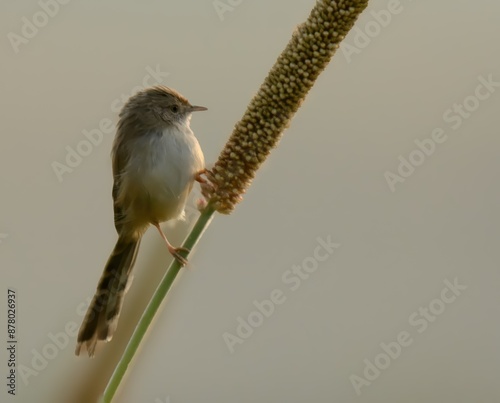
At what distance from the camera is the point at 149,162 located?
3.59 metres

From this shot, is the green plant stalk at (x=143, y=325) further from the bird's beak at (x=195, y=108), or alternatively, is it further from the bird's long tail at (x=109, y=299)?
the bird's beak at (x=195, y=108)

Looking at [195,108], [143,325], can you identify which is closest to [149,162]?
[195,108]

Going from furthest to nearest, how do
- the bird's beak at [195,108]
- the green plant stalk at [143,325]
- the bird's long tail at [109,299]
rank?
the bird's beak at [195,108], the bird's long tail at [109,299], the green plant stalk at [143,325]

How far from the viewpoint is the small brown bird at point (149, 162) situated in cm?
350

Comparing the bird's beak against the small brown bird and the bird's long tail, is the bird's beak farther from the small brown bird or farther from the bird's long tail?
the bird's long tail

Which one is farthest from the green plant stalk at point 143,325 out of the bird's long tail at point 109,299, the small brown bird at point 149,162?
the small brown bird at point 149,162

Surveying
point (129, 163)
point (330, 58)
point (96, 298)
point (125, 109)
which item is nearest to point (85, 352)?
point (96, 298)

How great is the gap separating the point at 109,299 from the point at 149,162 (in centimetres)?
83

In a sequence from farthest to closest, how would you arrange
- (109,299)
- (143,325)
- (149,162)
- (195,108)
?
1. (195,108)
2. (149,162)
3. (109,299)
4. (143,325)

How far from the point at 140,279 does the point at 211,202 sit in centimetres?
63

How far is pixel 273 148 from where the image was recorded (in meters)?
2.12

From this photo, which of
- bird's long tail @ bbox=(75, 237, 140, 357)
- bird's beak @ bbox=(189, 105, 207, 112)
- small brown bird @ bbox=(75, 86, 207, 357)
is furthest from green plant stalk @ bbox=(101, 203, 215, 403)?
bird's beak @ bbox=(189, 105, 207, 112)

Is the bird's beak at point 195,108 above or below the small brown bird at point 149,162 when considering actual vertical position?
above

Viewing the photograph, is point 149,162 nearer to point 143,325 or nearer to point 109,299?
point 109,299
